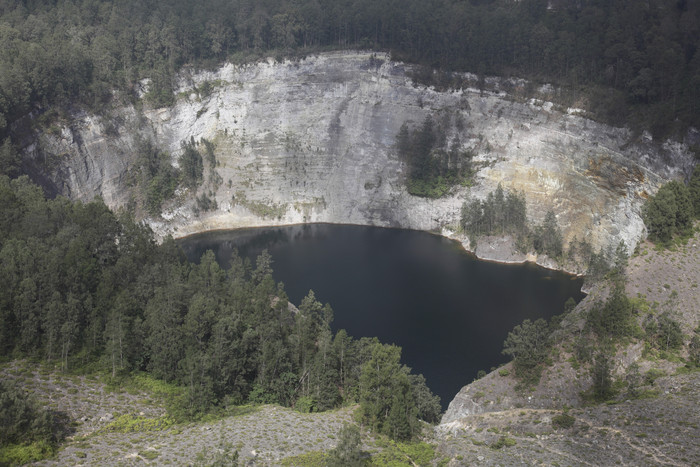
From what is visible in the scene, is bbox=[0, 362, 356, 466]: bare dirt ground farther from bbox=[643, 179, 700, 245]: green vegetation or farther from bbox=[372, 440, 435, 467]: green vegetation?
bbox=[643, 179, 700, 245]: green vegetation

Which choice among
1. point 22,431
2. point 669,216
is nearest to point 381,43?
point 669,216

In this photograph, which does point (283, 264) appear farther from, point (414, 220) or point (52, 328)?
point (52, 328)

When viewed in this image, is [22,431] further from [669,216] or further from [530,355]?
[669,216]

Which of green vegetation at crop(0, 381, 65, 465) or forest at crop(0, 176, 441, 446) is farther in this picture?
forest at crop(0, 176, 441, 446)

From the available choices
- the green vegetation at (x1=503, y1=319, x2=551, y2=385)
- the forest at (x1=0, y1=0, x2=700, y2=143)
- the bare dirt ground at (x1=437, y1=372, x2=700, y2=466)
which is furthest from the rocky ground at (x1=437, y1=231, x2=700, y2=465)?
the forest at (x1=0, y1=0, x2=700, y2=143)

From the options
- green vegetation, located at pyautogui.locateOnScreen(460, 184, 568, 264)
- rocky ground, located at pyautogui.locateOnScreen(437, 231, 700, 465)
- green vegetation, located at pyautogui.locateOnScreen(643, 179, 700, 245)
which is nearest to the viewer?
rocky ground, located at pyautogui.locateOnScreen(437, 231, 700, 465)

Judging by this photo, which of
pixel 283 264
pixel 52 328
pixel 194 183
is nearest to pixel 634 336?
pixel 52 328

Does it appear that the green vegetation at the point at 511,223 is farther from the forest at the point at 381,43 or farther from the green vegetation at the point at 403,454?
the green vegetation at the point at 403,454
